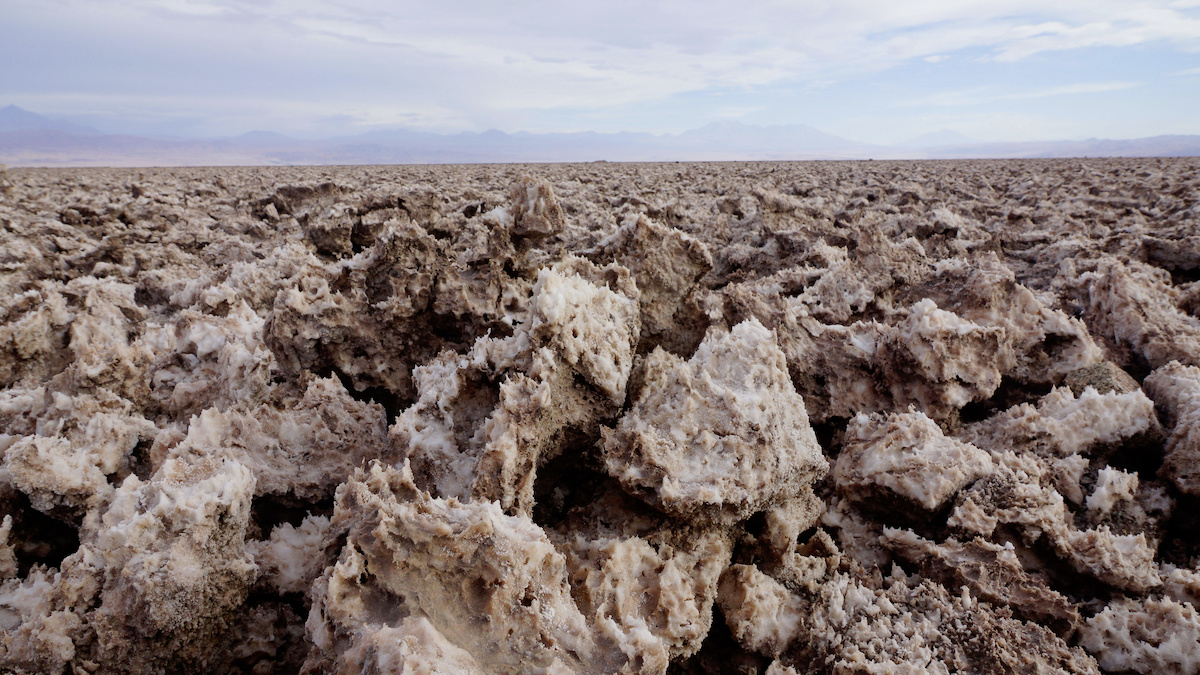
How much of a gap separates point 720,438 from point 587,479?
533 mm

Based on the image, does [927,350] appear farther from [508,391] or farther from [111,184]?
[111,184]

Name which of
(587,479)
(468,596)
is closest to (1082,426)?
(587,479)

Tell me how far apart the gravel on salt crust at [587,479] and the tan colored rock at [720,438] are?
0.01 meters

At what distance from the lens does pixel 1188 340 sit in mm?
3230

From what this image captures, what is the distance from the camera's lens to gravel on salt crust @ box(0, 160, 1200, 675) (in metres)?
1.50

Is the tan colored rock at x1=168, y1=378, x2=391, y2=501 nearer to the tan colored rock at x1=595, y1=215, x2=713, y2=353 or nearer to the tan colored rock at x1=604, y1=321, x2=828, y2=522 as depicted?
the tan colored rock at x1=604, y1=321, x2=828, y2=522

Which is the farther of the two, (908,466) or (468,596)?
(908,466)

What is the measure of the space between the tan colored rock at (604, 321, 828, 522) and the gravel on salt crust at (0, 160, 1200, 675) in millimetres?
10

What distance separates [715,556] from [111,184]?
20321 millimetres

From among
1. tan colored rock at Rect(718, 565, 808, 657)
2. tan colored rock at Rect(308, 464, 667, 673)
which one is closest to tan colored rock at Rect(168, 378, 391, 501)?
tan colored rock at Rect(308, 464, 667, 673)

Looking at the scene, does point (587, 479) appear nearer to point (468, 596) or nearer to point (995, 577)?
point (468, 596)

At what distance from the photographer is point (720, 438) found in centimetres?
185

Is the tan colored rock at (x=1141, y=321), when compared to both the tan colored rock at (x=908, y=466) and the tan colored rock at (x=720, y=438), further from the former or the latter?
the tan colored rock at (x=720, y=438)

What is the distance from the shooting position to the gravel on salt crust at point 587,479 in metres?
1.50
